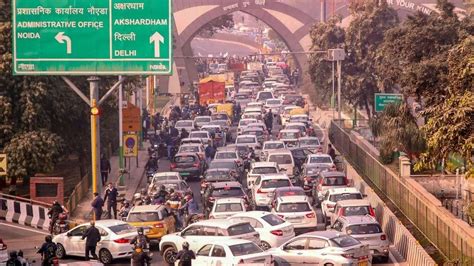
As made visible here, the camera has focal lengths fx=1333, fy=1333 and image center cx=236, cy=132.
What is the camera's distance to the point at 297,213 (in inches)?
1626

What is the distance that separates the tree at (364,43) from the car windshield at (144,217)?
4524 centimetres

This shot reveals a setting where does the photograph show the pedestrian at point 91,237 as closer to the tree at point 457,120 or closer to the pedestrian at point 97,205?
the pedestrian at point 97,205

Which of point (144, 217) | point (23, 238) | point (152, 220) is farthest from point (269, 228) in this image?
point (23, 238)

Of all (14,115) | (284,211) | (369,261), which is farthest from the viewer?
(14,115)

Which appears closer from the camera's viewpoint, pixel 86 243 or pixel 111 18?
pixel 86 243

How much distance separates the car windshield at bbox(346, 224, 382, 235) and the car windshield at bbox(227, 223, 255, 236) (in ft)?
8.92

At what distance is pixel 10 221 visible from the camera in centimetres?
4750

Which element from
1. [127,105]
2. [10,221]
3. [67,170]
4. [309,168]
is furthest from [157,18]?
[67,170]

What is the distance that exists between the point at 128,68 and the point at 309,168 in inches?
546

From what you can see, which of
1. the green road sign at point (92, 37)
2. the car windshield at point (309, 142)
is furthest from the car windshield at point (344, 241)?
the car windshield at point (309, 142)

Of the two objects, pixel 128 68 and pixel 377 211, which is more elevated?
pixel 128 68

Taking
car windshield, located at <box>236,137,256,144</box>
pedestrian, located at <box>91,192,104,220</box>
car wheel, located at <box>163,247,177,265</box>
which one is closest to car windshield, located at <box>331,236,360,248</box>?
car wheel, located at <box>163,247,177,265</box>

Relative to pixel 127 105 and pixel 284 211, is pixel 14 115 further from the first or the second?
pixel 284 211

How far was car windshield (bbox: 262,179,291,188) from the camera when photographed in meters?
47.9
